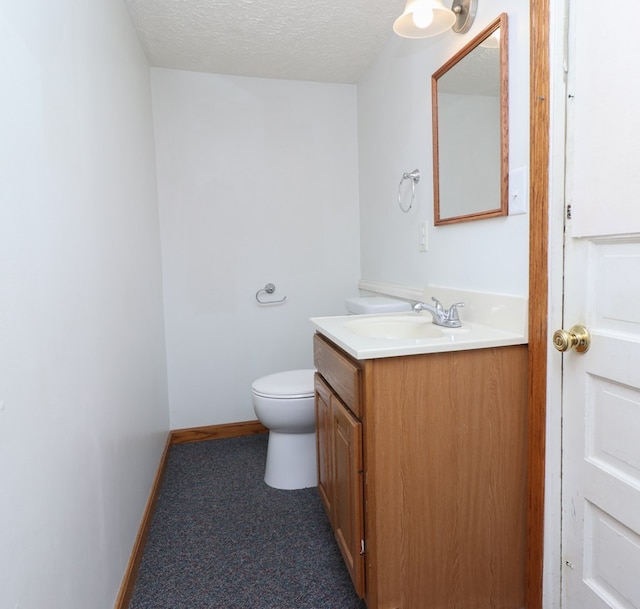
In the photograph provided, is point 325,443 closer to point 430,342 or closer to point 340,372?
point 340,372

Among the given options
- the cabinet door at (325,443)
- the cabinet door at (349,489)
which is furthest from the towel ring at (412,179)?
the cabinet door at (349,489)

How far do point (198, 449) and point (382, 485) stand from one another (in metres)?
1.71

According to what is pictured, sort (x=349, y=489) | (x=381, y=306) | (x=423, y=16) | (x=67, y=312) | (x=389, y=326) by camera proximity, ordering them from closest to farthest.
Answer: (x=67, y=312)
(x=349, y=489)
(x=423, y=16)
(x=389, y=326)
(x=381, y=306)

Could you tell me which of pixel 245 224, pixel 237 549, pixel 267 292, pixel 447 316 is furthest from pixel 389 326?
pixel 245 224

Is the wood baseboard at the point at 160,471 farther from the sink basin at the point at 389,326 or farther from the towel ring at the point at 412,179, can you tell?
the towel ring at the point at 412,179

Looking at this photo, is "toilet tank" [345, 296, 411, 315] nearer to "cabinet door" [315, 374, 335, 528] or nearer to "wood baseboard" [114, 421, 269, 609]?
"cabinet door" [315, 374, 335, 528]

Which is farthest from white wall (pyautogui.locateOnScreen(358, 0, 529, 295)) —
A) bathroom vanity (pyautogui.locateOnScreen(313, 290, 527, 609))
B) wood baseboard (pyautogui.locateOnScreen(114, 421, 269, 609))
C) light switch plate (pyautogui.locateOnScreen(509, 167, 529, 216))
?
wood baseboard (pyautogui.locateOnScreen(114, 421, 269, 609))

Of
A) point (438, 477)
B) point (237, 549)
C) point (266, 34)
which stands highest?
point (266, 34)

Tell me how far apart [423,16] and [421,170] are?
60cm

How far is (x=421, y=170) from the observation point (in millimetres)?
1876

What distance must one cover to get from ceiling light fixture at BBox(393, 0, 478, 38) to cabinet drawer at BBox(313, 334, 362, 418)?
1155mm

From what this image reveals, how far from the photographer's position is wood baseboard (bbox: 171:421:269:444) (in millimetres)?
2617

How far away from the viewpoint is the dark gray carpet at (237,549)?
1.39m

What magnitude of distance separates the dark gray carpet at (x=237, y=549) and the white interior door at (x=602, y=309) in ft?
2.41
